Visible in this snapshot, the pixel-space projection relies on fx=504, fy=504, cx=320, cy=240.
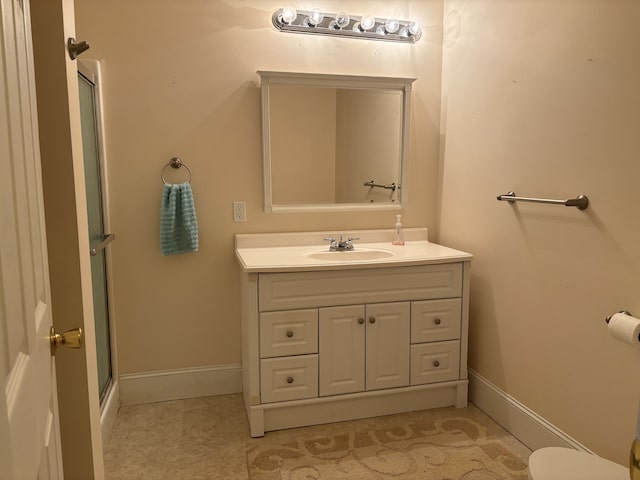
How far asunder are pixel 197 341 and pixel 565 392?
5.87 feet

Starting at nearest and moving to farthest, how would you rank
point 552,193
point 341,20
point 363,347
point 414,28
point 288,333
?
point 552,193 → point 288,333 → point 363,347 → point 341,20 → point 414,28

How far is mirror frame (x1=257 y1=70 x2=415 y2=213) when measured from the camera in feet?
8.48

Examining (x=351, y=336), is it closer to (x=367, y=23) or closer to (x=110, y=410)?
(x=110, y=410)

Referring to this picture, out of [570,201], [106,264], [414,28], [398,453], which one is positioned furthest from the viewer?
[414,28]

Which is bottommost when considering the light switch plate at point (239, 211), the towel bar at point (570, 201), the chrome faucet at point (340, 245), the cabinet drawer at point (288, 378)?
the cabinet drawer at point (288, 378)

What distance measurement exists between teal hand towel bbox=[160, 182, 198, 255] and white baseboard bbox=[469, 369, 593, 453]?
1.62 meters

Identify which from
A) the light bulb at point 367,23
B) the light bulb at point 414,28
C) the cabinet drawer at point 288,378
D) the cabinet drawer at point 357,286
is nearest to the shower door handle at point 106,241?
the cabinet drawer at point 357,286

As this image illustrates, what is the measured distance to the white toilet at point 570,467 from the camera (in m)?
1.54

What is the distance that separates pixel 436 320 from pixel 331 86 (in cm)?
132

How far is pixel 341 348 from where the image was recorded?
2363 millimetres

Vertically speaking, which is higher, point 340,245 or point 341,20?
point 341,20

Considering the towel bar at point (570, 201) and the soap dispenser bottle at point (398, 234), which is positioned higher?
the towel bar at point (570, 201)

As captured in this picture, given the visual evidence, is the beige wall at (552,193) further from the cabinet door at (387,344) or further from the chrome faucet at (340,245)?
the chrome faucet at (340,245)

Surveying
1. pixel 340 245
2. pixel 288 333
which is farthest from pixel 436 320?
pixel 288 333
